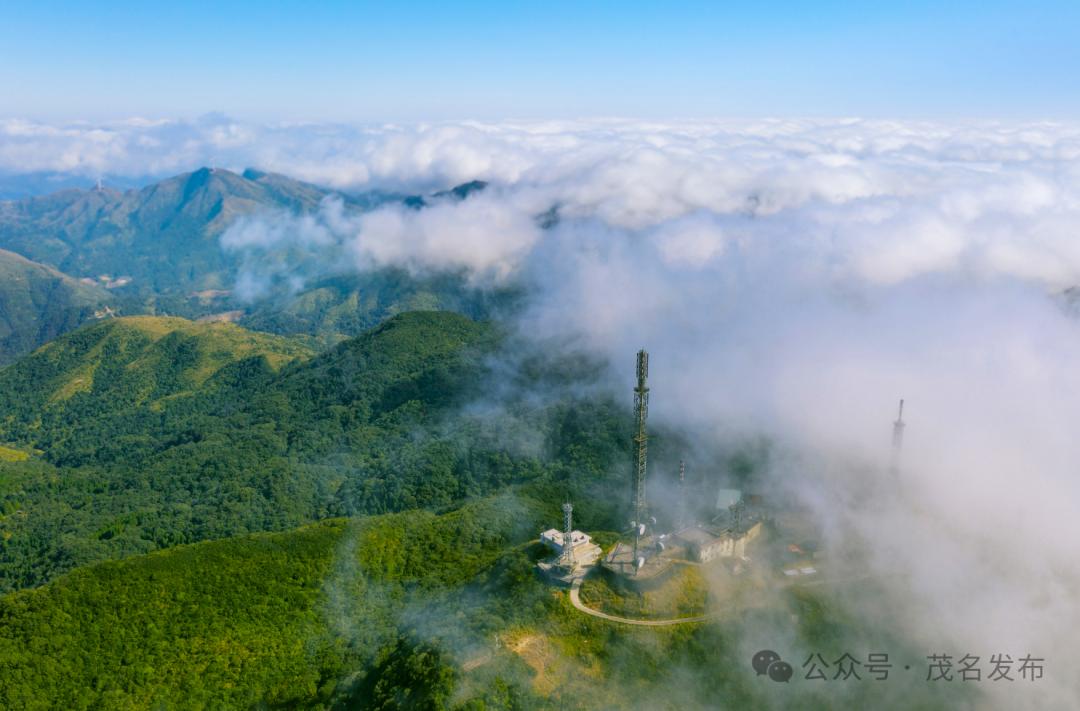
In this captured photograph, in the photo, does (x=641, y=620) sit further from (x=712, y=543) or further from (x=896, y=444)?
(x=896, y=444)

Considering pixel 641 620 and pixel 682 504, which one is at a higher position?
pixel 641 620

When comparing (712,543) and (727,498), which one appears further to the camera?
(727,498)

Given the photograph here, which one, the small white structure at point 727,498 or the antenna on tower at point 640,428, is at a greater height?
the antenna on tower at point 640,428

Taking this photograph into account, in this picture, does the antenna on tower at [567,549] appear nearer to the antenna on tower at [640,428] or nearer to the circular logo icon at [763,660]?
the antenna on tower at [640,428]

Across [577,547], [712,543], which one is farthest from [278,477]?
[712,543]

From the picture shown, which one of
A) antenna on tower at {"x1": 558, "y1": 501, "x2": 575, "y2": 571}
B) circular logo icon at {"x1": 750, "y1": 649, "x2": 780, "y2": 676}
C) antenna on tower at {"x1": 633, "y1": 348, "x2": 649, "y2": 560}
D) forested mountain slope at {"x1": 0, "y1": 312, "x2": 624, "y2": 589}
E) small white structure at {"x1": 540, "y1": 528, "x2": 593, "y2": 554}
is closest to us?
circular logo icon at {"x1": 750, "y1": 649, "x2": 780, "y2": 676}

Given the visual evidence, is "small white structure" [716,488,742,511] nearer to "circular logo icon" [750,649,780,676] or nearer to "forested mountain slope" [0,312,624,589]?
"circular logo icon" [750,649,780,676]

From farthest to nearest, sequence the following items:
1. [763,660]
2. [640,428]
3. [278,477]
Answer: [278,477], [640,428], [763,660]

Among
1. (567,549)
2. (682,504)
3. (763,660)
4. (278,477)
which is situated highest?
(567,549)

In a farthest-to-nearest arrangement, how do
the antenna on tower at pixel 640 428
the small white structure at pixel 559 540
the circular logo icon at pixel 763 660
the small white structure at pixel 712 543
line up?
the small white structure at pixel 559 540, the small white structure at pixel 712 543, the antenna on tower at pixel 640 428, the circular logo icon at pixel 763 660

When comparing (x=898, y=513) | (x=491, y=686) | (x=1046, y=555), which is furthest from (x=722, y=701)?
(x=1046, y=555)

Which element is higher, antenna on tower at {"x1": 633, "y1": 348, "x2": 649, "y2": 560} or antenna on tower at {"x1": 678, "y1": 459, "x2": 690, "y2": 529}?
antenna on tower at {"x1": 633, "y1": 348, "x2": 649, "y2": 560}

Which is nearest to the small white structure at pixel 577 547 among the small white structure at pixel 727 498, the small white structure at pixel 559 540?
the small white structure at pixel 559 540

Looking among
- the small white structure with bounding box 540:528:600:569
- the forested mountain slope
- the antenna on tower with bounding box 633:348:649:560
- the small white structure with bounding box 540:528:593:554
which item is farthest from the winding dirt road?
the forested mountain slope
